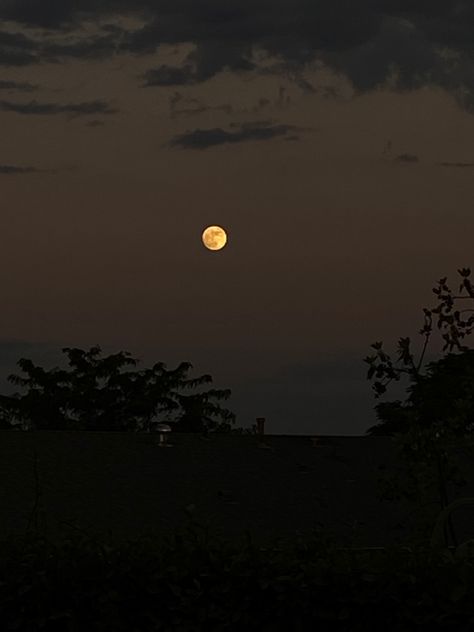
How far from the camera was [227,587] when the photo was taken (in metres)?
11.4

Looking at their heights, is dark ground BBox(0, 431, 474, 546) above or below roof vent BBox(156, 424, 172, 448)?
below

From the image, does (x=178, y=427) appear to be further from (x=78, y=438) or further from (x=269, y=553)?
(x=269, y=553)

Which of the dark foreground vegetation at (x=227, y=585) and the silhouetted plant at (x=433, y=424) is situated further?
the silhouetted plant at (x=433, y=424)

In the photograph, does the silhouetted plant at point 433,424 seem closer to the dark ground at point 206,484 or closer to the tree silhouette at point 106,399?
the dark ground at point 206,484

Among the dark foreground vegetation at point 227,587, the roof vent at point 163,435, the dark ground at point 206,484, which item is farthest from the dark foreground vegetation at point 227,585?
the roof vent at point 163,435

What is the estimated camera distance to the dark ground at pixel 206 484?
2764 cm

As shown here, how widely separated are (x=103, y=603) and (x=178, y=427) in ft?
150

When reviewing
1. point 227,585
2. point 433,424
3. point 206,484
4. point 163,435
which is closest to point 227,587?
point 227,585

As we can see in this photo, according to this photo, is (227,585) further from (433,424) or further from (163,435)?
(163,435)

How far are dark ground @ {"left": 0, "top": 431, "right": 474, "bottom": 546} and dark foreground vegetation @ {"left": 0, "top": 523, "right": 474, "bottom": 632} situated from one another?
1423cm

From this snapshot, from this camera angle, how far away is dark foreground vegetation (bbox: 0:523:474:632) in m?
11.1

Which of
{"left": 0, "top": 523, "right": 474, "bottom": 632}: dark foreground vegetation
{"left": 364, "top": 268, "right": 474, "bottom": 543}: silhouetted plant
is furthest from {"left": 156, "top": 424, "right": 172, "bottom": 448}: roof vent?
{"left": 0, "top": 523, "right": 474, "bottom": 632}: dark foreground vegetation

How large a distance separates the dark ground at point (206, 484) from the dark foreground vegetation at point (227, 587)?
14229 mm

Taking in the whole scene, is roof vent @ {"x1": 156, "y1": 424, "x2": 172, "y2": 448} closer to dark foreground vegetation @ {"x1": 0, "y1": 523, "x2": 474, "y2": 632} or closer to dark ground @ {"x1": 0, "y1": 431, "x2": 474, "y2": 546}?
dark ground @ {"x1": 0, "y1": 431, "x2": 474, "y2": 546}
